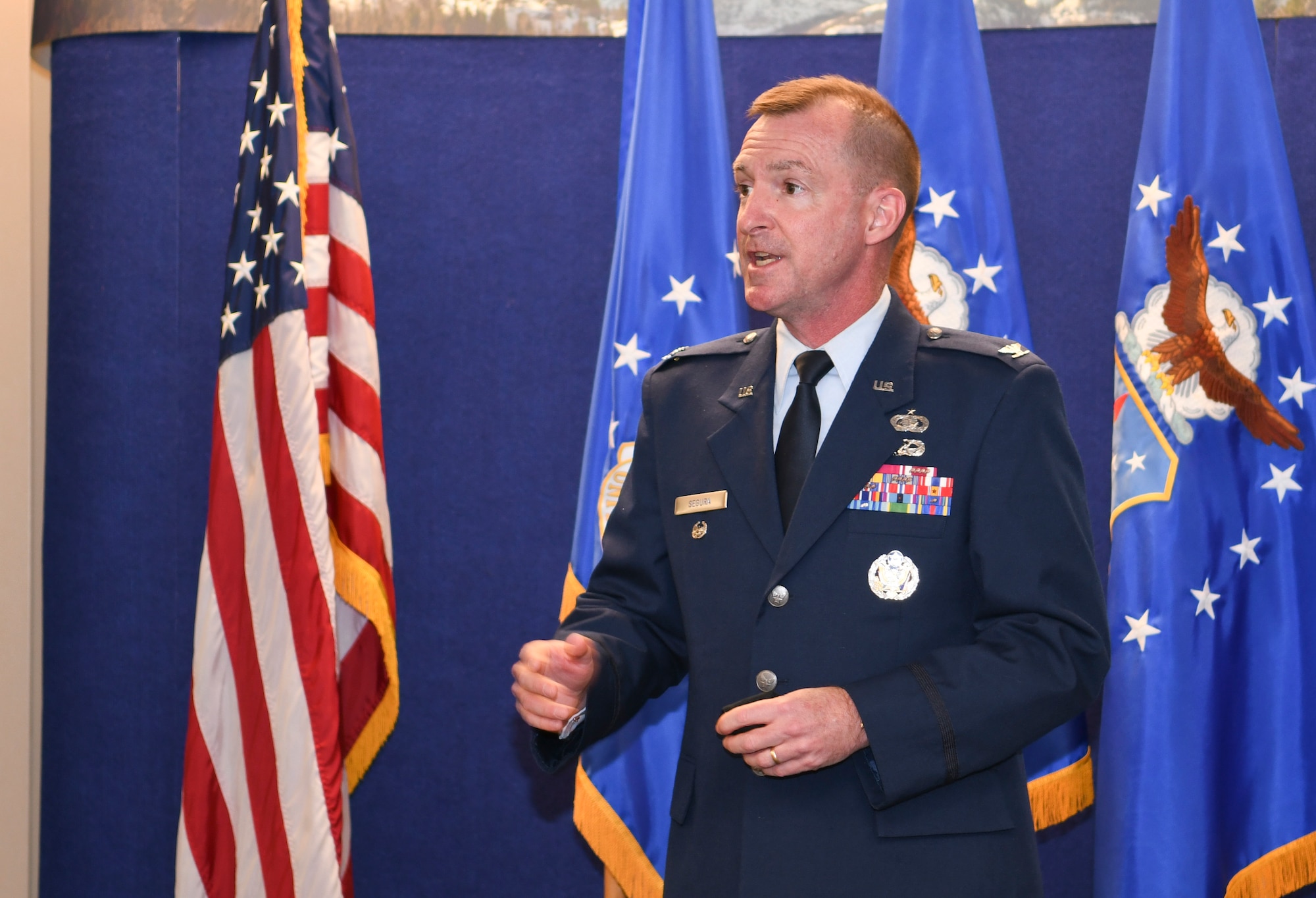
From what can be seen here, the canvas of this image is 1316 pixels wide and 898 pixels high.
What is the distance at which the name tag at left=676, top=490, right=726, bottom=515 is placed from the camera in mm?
1508

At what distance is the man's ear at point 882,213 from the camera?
1.59 m

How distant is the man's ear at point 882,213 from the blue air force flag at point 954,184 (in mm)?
914

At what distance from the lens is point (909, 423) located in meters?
1.45

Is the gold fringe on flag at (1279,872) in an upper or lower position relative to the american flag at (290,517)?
lower

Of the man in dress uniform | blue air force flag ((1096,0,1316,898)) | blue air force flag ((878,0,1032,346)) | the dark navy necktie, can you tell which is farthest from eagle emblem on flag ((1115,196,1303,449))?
the dark navy necktie

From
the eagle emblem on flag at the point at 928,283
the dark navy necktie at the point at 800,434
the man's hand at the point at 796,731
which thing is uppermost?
the eagle emblem on flag at the point at 928,283

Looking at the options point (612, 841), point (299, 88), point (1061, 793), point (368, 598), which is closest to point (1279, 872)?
point (1061, 793)

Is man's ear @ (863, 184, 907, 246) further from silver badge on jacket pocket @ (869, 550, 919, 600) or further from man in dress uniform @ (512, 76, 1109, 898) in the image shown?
silver badge on jacket pocket @ (869, 550, 919, 600)

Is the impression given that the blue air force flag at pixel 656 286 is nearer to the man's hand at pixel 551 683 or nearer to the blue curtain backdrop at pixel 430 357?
the blue curtain backdrop at pixel 430 357

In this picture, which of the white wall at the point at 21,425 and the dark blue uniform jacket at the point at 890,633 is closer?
the dark blue uniform jacket at the point at 890,633

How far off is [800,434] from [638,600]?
0.33 m

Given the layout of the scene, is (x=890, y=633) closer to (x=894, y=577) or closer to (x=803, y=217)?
(x=894, y=577)

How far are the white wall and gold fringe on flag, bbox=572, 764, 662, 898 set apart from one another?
1471 millimetres

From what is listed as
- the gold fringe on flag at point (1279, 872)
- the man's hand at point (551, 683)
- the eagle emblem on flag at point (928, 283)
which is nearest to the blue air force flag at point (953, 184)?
the eagle emblem on flag at point (928, 283)
